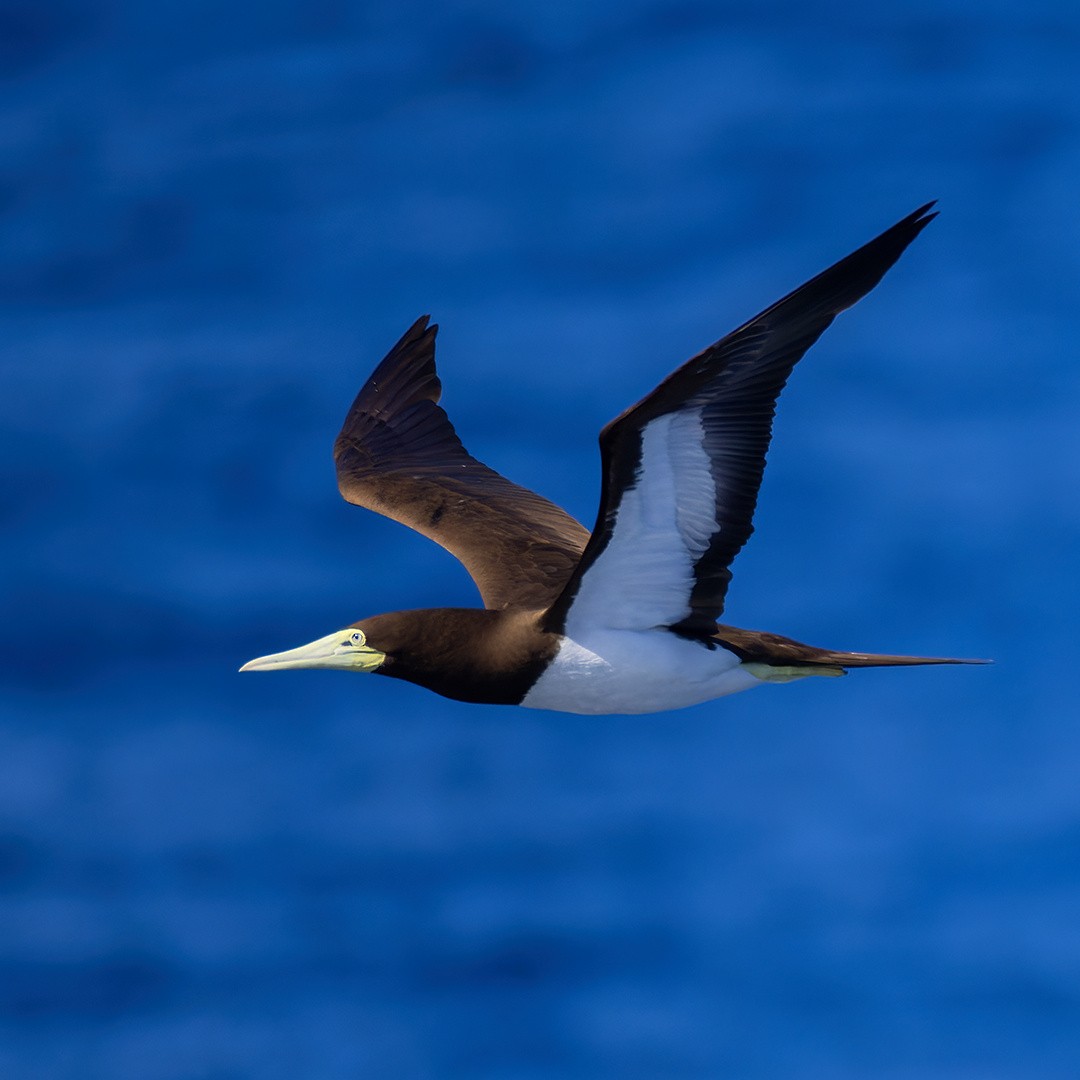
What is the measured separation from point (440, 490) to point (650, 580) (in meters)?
2.44

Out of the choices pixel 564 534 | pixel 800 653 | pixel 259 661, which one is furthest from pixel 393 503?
pixel 800 653

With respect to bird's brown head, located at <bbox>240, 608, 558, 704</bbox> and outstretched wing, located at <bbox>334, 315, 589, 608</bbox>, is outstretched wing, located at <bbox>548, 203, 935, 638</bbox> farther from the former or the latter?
outstretched wing, located at <bbox>334, 315, 589, 608</bbox>

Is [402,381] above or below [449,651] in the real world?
above

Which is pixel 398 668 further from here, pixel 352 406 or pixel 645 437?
pixel 352 406

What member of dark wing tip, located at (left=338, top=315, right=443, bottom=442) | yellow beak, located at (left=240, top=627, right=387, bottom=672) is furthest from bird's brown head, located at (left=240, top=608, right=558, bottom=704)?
dark wing tip, located at (left=338, top=315, right=443, bottom=442)

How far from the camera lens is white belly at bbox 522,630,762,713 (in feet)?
28.9

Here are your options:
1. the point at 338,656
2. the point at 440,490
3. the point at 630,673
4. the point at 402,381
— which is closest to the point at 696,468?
the point at 630,673

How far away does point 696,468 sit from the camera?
26.9 feet

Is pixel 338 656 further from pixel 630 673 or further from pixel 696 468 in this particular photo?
pixel 696 468

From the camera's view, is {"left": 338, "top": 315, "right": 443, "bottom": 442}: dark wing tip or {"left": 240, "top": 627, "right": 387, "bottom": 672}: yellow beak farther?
{"left": 338, "top": 315, "right": 443, "bottom": 442}: dark wing tip

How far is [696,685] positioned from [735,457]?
4.13 ft

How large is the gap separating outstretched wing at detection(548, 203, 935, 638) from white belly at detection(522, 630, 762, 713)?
0.08 metres

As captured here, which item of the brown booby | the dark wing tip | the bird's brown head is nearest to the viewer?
the brown booby

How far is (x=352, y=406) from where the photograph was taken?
1167 centimetres
